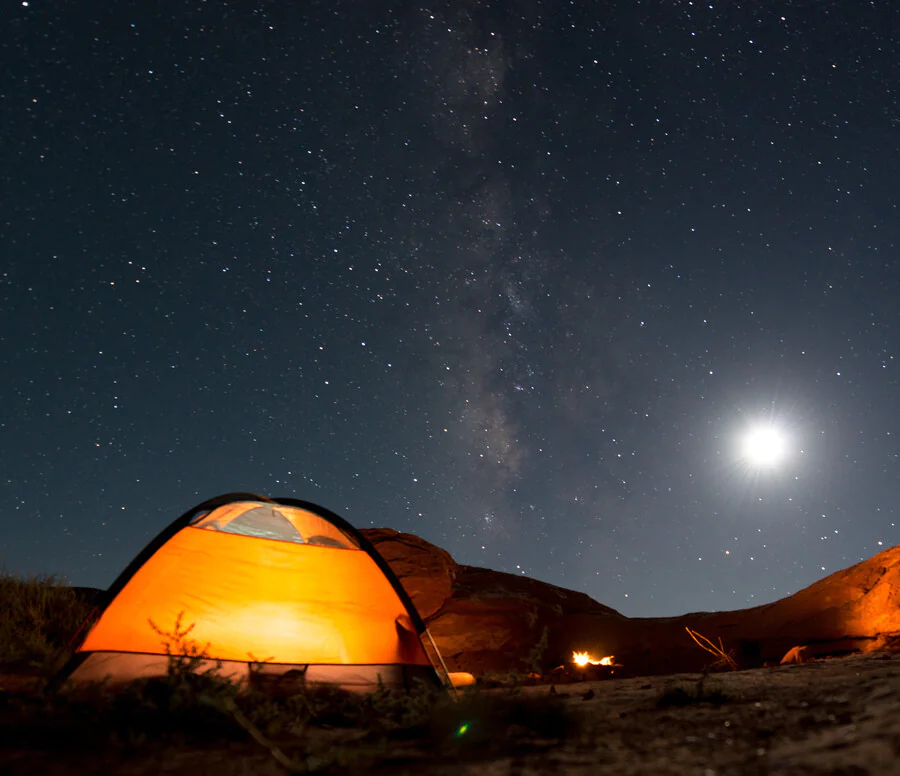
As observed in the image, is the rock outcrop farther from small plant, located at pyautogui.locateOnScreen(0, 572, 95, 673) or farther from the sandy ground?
the sandy ground

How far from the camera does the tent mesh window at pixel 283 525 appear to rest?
611 cm

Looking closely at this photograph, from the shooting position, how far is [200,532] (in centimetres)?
569

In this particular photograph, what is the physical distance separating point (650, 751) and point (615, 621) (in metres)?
14.2

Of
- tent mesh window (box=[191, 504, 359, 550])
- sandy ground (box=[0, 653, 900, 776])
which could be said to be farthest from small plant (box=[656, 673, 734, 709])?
tent mesh window (box=[191, 504, 359, 550])

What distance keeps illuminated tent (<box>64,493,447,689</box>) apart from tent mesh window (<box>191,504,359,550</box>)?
13mm

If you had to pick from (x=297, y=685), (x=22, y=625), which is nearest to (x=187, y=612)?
(x=297, y=685)

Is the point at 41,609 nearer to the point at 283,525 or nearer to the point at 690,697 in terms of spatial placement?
the point at 283,525

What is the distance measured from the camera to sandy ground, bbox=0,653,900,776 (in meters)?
2.23

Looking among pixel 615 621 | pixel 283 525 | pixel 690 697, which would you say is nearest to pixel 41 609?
pixel 283 525

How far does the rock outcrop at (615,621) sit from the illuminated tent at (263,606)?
6.26 m

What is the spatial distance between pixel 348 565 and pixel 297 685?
1.44 meters

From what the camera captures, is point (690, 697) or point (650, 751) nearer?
point (650, 751)

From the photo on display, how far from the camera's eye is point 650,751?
258 centimetres

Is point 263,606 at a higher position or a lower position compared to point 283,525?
lower
